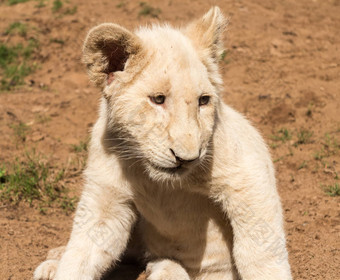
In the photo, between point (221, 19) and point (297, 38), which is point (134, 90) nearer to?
point (221, 19)

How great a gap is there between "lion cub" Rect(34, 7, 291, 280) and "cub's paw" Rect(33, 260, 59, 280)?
0.01 m

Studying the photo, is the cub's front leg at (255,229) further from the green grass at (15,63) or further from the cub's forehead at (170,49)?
the green grass at (15,63)

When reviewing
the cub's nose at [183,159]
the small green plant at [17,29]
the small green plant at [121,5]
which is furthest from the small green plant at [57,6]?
the cub's nose at [183,159]

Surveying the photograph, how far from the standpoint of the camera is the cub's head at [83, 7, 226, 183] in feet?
12.3

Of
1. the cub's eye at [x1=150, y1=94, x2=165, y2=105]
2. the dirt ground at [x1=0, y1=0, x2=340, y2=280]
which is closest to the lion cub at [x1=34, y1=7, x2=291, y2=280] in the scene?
the cub's eye at [x1=150, y1=94, x2=165, y2=105]

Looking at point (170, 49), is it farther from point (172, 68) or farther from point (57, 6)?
point (57, 6)

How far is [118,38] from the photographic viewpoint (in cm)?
385

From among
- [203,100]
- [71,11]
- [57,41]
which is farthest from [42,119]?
[203,100]

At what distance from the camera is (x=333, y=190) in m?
5.98

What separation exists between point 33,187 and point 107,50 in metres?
3.13

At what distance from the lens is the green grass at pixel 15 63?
30.4 feet

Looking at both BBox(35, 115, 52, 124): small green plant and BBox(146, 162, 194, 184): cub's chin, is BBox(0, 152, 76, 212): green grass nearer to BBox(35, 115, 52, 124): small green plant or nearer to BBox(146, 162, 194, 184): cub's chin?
BBox(35, 115, 52, 124): small green plant

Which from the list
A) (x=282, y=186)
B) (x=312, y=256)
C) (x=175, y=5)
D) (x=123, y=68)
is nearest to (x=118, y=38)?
(x=123, y=68)

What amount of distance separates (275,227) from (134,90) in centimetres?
158
